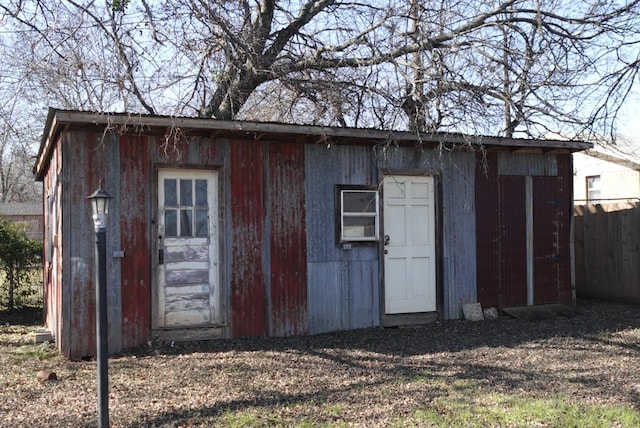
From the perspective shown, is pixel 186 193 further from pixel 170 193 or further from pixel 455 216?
pixel 455 216

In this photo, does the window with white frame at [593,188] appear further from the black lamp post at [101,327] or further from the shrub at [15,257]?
the black lamp post at [101,327]

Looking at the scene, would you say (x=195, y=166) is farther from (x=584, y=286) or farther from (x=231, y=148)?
(x=584, y=286)

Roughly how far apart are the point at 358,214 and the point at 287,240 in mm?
1104

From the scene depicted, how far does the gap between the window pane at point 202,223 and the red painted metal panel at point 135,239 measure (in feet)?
2.03

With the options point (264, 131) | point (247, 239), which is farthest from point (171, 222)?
point (264, 131)

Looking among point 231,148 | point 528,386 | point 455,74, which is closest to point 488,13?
point 455,74

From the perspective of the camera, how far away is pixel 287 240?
26.2ft

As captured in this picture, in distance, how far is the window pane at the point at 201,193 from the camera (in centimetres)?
761

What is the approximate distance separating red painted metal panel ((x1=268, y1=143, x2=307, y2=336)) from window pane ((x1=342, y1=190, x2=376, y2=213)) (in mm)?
653

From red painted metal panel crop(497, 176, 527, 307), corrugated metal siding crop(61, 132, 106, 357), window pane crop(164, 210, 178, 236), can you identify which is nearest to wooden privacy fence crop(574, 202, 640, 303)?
red painted metal panel crop(497, 176, 527, 307)

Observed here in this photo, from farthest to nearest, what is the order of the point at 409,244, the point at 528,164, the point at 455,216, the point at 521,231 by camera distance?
the point at 528,164 < the point at 521,231 < the point at 455,216 < the point at 409,244

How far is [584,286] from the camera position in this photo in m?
11.8

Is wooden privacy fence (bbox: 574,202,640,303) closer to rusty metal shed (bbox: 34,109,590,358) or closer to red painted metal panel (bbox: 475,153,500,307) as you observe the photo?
rusty metal shed (bbox: 34,109,590,358)

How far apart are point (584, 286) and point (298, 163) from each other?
6.88m
